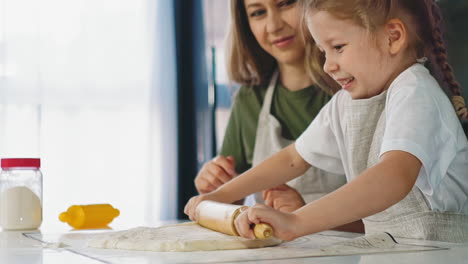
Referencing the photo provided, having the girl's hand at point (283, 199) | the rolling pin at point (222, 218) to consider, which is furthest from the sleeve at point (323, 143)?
the rolling pin at point (222, 218)

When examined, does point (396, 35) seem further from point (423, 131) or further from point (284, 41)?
point (284, 41)

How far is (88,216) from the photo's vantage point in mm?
1260

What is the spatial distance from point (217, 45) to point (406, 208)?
209 centimetres

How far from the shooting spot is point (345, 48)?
0.96 m

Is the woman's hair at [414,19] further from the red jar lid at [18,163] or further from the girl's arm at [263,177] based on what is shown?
the red jar lid at [18,163]

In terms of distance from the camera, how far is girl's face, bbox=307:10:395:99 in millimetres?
956

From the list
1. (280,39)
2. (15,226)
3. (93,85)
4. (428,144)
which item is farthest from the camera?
(93,85)

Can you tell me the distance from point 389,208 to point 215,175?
0.56m

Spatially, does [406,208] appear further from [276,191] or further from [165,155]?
[165,155]

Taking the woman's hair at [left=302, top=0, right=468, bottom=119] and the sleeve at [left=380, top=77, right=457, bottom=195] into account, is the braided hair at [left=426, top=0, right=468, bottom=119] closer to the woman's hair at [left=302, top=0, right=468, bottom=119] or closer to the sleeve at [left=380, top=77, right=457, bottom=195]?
the woman's hair at [left=302, top=0, right=468, bottom=119]

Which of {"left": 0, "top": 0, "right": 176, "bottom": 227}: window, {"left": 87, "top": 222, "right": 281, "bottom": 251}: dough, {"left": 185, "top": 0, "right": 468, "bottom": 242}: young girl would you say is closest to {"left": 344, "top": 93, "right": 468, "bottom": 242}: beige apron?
{"left": 185, "top": 0, "right": 468, "bottom": 242}: young girl

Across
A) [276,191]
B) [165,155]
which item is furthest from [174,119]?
[276,191]

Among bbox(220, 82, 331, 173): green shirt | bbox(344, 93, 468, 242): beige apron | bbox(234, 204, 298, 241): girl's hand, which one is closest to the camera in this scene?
bbox(234, 204, 298, 241): girl's hand

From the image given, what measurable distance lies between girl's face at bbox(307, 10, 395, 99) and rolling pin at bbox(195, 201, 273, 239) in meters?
0.28
